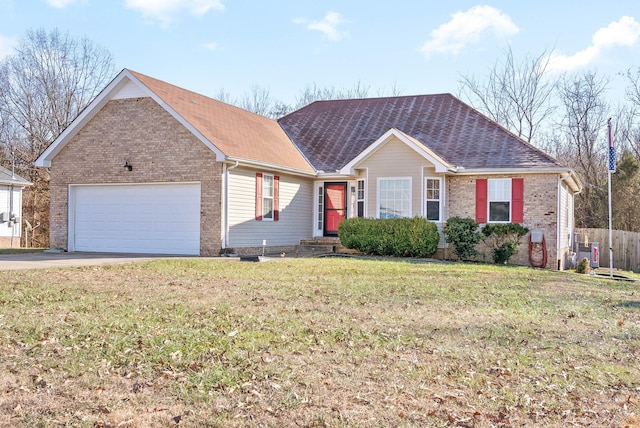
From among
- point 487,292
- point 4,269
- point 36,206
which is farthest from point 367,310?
point 36,206

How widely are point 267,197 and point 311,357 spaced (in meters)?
13.4

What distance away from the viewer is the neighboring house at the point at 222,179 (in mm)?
17078

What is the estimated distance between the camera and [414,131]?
21.4 metres

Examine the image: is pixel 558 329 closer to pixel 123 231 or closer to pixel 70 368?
pixel 70 368

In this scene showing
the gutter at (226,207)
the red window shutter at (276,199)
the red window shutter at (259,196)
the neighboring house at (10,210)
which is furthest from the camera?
the neighboring house at (10,210)

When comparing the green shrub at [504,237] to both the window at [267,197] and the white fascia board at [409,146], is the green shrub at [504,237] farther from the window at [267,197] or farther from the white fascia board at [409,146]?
the window at [267,197]

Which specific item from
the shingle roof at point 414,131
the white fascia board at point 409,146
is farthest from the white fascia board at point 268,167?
the white fascia board at point 409,146

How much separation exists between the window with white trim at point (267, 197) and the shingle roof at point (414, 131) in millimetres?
2721

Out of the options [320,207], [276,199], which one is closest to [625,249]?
[320,207]

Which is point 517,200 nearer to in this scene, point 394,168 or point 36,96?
point 394,168

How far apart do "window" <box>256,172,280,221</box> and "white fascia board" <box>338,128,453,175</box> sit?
2.24m

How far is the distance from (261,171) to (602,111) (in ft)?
79.3

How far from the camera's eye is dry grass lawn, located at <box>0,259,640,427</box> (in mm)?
4094

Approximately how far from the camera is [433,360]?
541 centimetres
